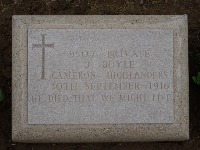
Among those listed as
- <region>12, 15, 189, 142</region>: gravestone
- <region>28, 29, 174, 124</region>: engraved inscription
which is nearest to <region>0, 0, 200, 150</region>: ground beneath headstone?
<region>12, 15, 189, 142</region>: gravestone

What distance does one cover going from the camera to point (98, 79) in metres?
3.59

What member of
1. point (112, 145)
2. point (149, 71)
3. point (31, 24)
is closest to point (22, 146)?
point (112, 145)

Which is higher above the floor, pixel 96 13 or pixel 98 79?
pixel 96 13

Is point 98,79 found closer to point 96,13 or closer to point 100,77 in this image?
point 100,77

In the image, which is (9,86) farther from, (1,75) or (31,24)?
(31,24)

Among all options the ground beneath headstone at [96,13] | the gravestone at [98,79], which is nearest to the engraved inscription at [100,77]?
the gravestone at [98,79]

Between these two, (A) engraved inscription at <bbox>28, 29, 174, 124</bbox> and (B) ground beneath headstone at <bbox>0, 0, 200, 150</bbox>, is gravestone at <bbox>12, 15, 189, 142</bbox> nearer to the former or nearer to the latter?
(A) engraved inscription at <bbox>28, 29, 174, 124</bbox>

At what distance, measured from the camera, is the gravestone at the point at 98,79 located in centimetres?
356

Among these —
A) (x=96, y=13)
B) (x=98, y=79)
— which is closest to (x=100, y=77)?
(x=98, y=79)

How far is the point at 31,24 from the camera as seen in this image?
3.60 metres

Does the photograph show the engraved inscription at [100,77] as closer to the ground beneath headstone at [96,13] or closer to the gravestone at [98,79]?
the gravestone at [98,79]

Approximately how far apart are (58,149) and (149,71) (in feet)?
3.79

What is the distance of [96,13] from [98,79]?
0.85 metres

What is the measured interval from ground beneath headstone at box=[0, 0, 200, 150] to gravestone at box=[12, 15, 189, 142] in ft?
1.02
